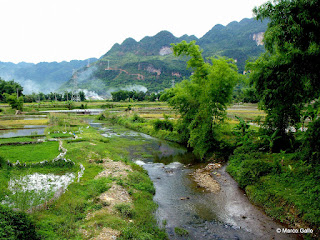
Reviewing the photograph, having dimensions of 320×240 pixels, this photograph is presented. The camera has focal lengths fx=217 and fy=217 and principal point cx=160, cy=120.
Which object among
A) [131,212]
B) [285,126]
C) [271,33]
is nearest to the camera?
[271,33]

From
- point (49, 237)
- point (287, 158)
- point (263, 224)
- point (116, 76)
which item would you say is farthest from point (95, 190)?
point (116, 76)

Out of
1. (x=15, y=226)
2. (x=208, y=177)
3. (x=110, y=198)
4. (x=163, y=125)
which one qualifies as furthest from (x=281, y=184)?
(x=163, y=125)

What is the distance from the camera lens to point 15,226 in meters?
6.16

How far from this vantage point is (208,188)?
1374cm

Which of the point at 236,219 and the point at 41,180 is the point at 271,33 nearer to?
the point at 236,219

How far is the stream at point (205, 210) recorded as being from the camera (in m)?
9.14

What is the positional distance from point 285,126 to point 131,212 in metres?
14.4

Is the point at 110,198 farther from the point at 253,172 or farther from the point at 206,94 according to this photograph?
the point at 206,94

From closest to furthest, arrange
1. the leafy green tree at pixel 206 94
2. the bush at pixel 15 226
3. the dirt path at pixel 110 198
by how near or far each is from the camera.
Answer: the bush at pixel 15 226 → the dirt path at pixel 110 198 → the leafy green tree at pixel 206 94

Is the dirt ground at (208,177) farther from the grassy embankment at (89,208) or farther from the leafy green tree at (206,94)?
the grassy embankment at (89,208)

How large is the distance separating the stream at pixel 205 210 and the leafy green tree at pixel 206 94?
3.39 metres

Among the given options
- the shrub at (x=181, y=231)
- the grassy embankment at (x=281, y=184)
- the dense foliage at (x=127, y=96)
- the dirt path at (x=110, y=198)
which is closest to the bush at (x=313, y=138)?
the grassy embankment at (x=281, y=184)

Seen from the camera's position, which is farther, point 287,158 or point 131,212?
point 287,158

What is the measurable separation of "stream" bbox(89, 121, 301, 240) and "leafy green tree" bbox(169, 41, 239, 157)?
3.39m
